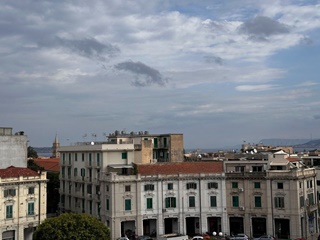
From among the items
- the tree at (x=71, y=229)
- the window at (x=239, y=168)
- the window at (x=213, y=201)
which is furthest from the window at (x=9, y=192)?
the window at (x=239, y=168)

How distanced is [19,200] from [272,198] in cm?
3787

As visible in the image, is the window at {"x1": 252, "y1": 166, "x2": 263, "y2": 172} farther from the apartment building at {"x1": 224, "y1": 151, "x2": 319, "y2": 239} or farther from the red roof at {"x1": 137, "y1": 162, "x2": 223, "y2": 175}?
the red roof at {"x1": 137, "y1": 162, "x2": 223, "y2": 175}

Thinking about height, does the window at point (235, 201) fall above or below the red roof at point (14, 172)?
below

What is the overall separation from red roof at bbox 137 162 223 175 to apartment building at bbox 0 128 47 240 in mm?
16193

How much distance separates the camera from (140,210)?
225 feet

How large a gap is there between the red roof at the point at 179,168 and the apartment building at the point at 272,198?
7.08ft

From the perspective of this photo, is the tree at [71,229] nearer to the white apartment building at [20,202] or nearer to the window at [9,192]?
the white apartment building at [20,202]

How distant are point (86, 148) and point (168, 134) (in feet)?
60.1

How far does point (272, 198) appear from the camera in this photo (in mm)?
68625

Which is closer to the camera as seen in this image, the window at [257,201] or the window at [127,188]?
the window at [127,188]

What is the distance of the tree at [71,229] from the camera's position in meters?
52.0

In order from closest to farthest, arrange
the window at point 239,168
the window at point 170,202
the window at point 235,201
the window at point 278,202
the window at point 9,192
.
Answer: the window at point 9,192 < the window at point 278,202 < the window at point 170,202 < the window at point 235,201 < the window at point 239,168

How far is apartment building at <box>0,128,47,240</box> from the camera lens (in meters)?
59.8

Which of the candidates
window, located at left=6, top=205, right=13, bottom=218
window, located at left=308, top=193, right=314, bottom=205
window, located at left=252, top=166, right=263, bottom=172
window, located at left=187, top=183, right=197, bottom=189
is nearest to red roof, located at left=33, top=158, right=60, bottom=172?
window, located at left=187, top=183, right=197, bottom=189
